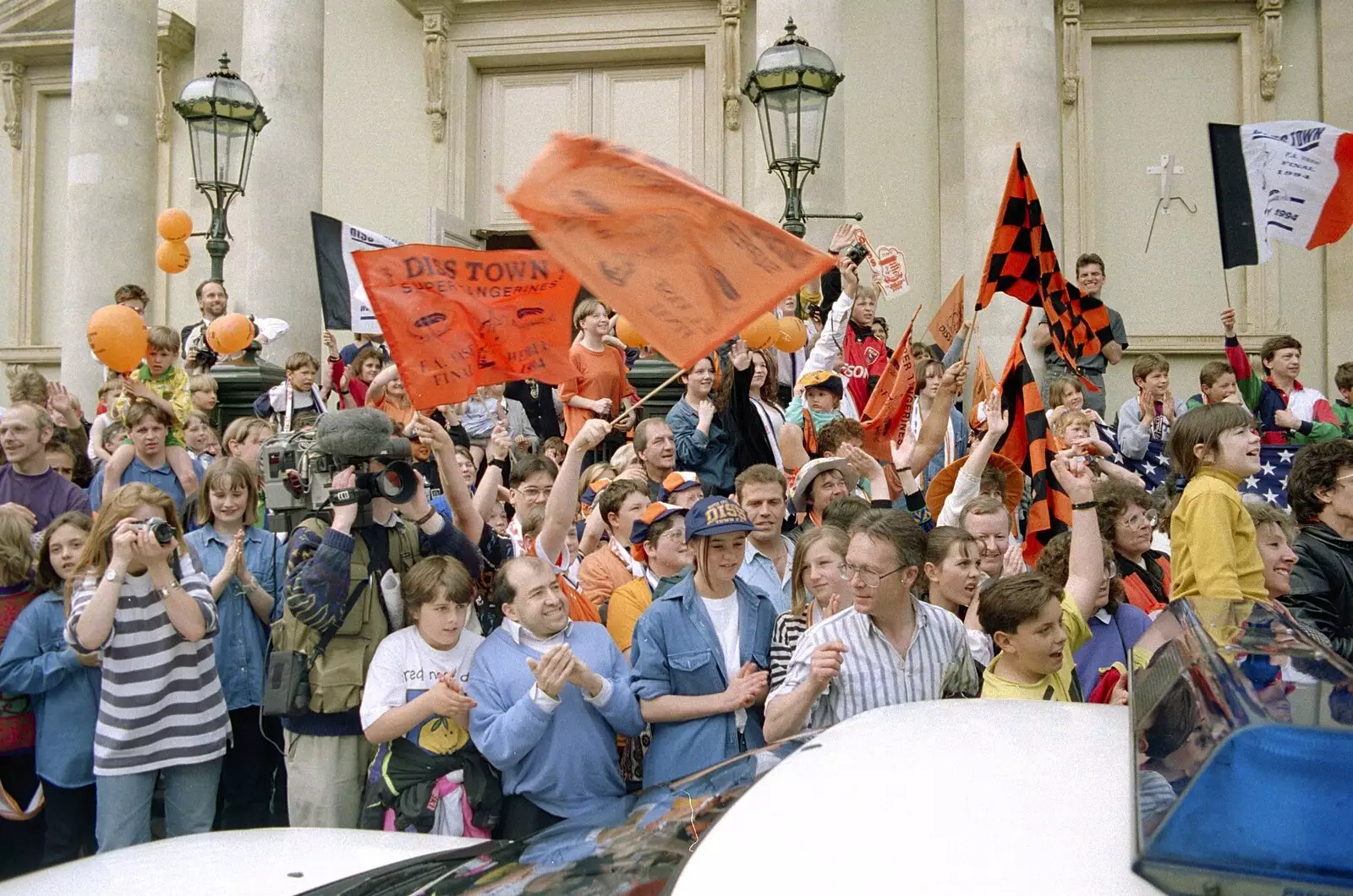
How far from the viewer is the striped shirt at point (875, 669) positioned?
4.19 m

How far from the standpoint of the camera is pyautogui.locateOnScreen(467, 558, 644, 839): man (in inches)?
179

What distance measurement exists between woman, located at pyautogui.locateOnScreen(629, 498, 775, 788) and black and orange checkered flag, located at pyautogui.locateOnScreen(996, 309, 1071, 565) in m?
2.23

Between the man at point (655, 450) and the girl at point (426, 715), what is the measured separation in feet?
7.83

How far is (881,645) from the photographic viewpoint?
4.25m

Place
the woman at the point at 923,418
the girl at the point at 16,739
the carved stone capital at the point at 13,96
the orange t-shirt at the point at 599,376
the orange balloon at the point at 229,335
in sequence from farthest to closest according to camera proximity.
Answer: the carved stone capital at the point at 13,96 → the orange balloon at the point at 229,335 → the orange t-shirt at the point at 599,376 → the woman at the point at 923,418 → the girl at the point at 16,739

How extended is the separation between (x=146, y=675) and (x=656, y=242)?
2.52m

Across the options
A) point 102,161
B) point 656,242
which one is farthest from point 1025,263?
point 102,161

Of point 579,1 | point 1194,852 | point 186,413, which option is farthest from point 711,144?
point 1194,852

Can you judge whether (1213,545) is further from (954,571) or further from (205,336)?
(205,336)

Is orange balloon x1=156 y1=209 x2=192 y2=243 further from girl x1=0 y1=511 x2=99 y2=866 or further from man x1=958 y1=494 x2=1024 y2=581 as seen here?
man x1=958 y1=494 x2=1024 y2=581

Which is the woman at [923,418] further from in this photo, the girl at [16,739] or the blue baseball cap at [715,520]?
the girl at [16,739]

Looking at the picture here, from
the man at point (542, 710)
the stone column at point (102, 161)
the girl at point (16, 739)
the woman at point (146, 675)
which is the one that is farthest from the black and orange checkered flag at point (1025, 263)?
the stone column at point (102, 161)

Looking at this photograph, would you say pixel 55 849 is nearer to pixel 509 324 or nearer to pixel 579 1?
pixel 509 324

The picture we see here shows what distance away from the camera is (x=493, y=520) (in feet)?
22.7
